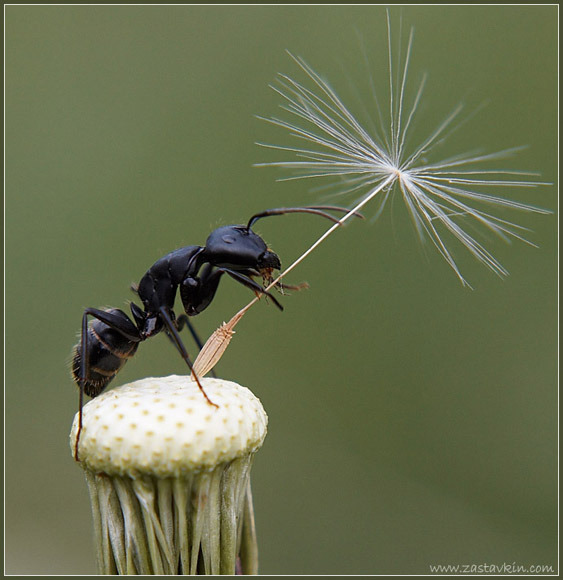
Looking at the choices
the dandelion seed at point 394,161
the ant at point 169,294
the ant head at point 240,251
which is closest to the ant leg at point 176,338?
the ant at point 169,294

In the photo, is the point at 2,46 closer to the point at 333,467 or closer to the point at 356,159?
the point at 356,159

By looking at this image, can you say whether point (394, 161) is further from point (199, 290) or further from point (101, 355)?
point (101, 355)

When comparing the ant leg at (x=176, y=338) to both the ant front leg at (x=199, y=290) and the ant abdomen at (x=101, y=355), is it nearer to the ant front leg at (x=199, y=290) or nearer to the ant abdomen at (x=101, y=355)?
the ant front leg at (x=199, y=290)

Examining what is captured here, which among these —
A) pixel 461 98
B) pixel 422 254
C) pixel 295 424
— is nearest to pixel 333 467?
pixel 295 424

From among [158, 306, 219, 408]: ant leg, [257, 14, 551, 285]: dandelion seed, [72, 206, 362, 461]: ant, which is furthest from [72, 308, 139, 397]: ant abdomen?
[257, 14, 551, 285]: dandelion seed

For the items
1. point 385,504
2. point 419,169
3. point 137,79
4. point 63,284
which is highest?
point 137,79

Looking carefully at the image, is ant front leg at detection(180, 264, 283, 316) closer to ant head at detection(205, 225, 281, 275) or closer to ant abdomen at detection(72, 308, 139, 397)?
ant head at detection(205, 225, 281, 275)
